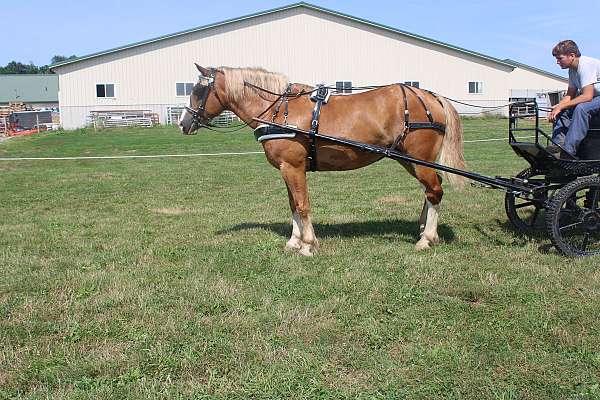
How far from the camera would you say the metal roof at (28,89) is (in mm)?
82625

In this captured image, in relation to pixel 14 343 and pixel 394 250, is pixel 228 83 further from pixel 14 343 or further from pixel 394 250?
pixel 14 343

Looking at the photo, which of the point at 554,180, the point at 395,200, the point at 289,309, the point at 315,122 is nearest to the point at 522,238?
the point at 554,180

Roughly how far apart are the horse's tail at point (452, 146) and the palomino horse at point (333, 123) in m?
0.01

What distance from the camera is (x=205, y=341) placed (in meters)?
4.20

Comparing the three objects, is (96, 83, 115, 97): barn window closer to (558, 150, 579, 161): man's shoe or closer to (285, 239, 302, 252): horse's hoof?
(285, 239, 302, 252): horse's hoof

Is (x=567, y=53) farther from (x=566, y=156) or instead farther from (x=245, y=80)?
(x=245, y=80)

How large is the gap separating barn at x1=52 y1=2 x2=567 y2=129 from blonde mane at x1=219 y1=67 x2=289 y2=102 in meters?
38.0

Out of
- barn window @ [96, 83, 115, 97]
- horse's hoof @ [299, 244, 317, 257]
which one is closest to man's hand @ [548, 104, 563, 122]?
horse's hoof @ [299, 244, 317, 257]

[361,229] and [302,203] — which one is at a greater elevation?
[302,203]

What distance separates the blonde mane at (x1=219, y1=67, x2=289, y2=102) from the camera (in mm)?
6871

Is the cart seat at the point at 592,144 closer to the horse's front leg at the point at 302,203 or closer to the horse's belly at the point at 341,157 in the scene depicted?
the horse's belly at the point at 341,157

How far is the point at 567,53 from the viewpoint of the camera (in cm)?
608

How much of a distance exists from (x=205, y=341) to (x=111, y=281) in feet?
6.21

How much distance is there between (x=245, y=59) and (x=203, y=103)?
3987cm
